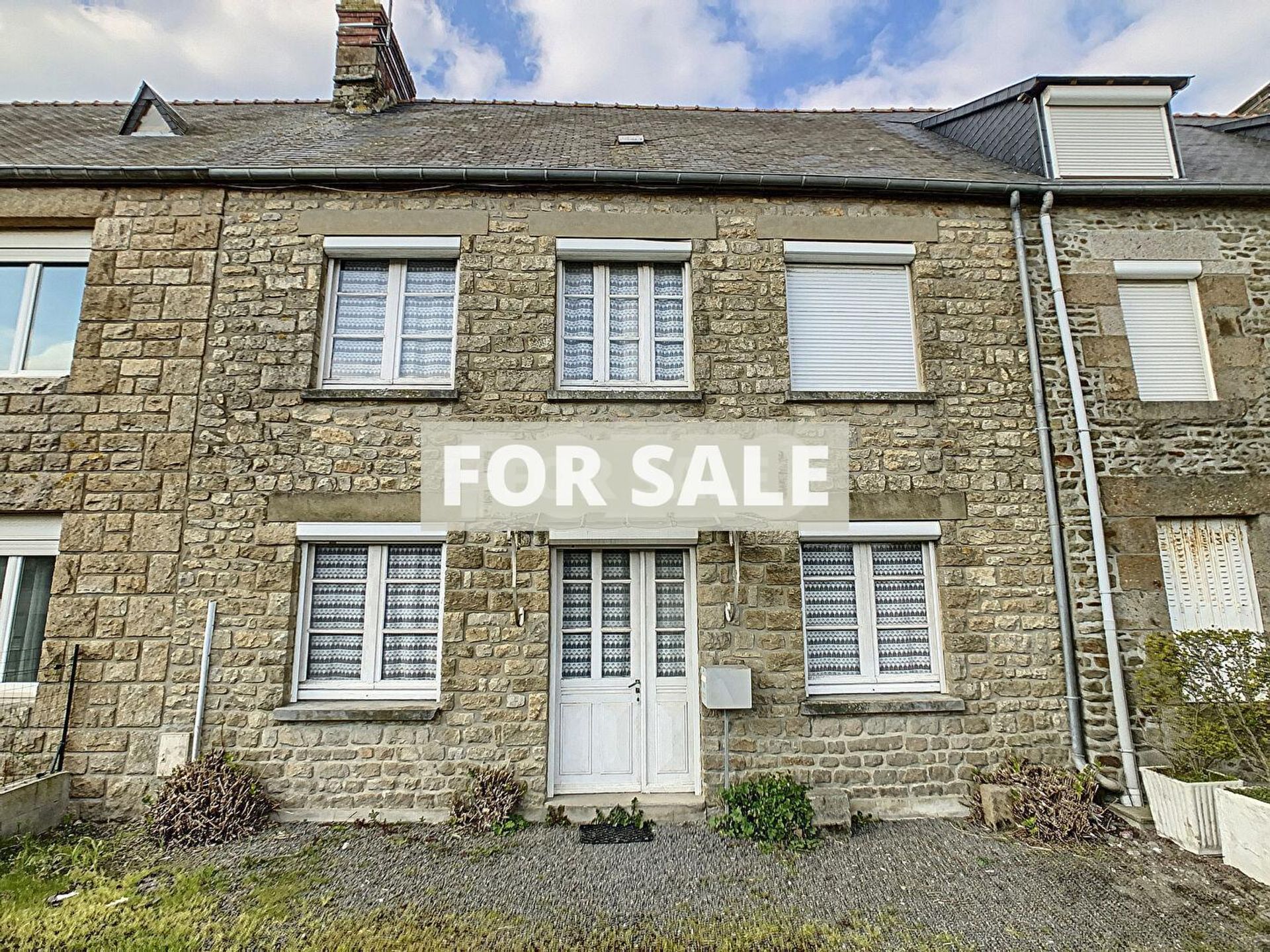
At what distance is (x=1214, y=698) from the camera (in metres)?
4.70

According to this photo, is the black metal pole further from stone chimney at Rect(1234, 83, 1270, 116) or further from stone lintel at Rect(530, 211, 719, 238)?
stone chimney at Rect(1234, 83, 1270, 116)

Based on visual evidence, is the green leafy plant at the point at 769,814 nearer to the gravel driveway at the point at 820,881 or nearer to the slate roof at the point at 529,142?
the gravel driveway at the point at 820,881

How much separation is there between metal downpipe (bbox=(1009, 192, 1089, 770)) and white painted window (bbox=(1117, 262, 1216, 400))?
1002mm

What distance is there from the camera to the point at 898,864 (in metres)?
4.28

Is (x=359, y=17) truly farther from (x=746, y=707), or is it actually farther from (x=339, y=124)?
(x=746, y=707)

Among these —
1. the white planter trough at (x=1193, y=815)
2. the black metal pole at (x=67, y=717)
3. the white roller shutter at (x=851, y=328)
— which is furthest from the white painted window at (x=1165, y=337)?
the black metal pole at (x=67, y=717)

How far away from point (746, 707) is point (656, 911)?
169 centimetres

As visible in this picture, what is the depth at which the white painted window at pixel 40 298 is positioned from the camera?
562 cm

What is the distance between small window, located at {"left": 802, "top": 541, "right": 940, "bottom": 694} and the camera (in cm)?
542

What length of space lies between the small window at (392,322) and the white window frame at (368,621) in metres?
1.42

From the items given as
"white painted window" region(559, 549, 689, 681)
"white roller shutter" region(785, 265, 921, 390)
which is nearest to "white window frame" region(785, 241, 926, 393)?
"white roller shutter" region(785, 265, 921, 390)

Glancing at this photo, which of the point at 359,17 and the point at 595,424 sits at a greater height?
the point at 359,17

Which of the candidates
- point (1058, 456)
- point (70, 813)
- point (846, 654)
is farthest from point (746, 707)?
point (70, 813)

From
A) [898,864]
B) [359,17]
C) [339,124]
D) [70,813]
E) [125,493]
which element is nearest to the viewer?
[898,864]
